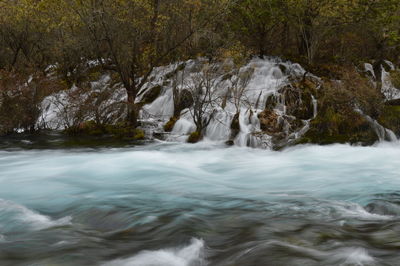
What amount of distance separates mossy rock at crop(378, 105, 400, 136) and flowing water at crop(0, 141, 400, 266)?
6.06 feet

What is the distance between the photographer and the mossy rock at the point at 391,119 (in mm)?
12750

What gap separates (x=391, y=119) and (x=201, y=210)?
9883 millimetres

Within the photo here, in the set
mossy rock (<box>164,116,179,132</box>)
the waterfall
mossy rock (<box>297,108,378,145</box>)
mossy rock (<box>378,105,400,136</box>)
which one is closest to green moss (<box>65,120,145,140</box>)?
mossy rock (<box>164,116,179,132</box>)

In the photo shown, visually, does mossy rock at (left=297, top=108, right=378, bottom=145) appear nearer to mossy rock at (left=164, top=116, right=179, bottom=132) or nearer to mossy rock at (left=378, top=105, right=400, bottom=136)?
mossy rock at (left=378, top=105, right=400, bottom=136)

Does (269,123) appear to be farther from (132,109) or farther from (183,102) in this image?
(132,109)

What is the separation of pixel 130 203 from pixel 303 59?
18.2 meters

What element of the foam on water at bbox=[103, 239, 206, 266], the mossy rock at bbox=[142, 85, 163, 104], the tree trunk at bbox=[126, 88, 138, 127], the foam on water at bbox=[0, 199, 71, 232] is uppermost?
the mossy rock at bbox=[142, 85, 163, 104]

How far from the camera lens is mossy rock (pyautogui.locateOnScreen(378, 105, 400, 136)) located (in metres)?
12.8

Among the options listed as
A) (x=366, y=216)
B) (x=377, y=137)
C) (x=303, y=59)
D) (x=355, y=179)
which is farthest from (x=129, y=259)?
(x=303, y=59)

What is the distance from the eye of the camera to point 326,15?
17.8m

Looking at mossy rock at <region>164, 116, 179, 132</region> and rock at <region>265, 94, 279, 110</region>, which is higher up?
rock at <region>265, 94, 279, 110</region>

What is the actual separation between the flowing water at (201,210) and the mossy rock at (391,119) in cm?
185

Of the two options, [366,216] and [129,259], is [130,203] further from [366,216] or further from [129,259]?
[366,216]

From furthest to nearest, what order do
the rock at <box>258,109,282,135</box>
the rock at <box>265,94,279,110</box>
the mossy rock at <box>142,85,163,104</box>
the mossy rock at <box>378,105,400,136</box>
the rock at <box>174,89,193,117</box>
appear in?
the mossy rock at <box>142,85,163,104</box> < the rock at <box>174,89,193,117</box> < the rock at <box>265,94,279,110</box> < the rock at <box>258,109,282,135</box> < the mossy rock at <box>378,105,400,136</box>
